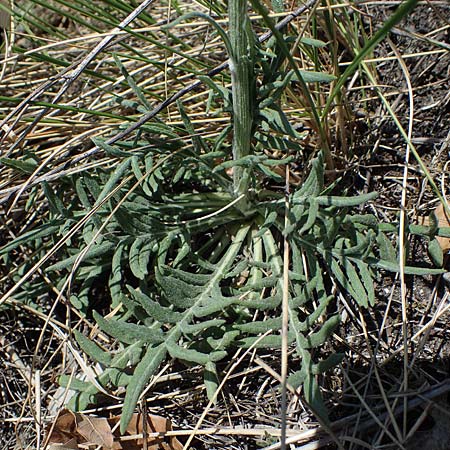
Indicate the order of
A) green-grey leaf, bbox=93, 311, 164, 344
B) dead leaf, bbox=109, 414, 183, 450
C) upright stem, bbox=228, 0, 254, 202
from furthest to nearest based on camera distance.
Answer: dead leaf, bbox=109, 414, 183, 450 < green-grey leaf, bbox=93, 311, 164, 344 < upright stem, bbox=228, 0, 254, 202

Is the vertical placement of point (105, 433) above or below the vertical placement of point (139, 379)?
below

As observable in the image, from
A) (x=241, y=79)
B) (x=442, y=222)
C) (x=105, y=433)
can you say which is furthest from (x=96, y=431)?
(x=442, y=222)

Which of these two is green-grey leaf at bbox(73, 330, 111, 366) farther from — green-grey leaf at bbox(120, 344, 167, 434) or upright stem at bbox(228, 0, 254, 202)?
upright stem at bbox(228, 0, 254, 202)

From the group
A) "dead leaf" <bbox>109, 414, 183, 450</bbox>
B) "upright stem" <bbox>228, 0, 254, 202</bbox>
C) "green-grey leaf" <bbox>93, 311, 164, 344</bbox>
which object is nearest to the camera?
"upright stem" <bbox>228, 0, 254, 202</bbox>

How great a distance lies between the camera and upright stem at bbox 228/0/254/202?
43.8 inches

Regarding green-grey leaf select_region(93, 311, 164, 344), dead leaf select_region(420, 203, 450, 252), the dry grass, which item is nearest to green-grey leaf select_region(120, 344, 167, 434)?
green-grey leaf select_region(93, 311, 164, 344)

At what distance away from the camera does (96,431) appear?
1341mm

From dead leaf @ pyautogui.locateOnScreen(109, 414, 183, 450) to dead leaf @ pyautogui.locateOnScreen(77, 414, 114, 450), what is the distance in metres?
0.02

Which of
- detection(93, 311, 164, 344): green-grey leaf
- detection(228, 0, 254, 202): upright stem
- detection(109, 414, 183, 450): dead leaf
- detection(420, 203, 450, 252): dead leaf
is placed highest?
detection(228, 0, 254, 202): upright stem

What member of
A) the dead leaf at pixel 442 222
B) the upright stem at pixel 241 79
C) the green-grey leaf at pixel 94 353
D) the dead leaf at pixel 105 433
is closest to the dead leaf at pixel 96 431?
the dead leaf at pixel 105 433

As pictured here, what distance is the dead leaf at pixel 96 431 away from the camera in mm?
1326

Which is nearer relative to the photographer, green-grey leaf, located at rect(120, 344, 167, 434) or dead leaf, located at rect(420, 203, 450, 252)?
green-grey leaf, located at rect(120, 344, 167, 434)

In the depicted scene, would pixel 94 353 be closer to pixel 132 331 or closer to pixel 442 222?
pixel 132 331

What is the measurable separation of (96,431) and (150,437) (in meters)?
0.12
